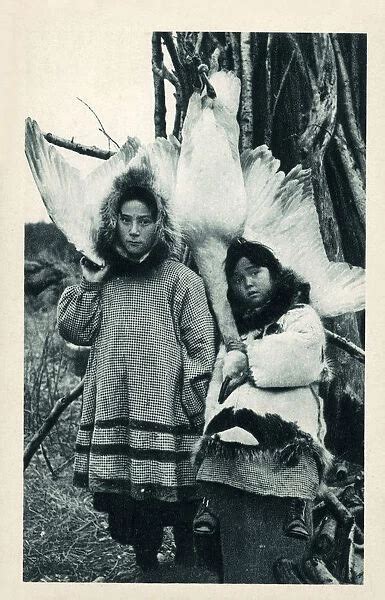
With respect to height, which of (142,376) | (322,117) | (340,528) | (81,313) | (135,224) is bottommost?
(340,528)

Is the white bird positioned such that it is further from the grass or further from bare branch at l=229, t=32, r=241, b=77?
the grass

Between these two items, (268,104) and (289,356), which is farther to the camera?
(268,104)

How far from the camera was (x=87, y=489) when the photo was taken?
3.01m

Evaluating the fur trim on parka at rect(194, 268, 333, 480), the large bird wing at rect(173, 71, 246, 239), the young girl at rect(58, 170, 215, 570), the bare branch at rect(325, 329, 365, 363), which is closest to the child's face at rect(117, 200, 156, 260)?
the young girl at rect(58, 170, 215, 570)

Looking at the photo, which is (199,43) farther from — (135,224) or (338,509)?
(338,509)

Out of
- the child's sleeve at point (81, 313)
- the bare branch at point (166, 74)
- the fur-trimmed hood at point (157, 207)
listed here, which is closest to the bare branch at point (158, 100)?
the bare branch at point (166, 74)

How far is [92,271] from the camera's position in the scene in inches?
119

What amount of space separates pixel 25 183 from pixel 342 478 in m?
1.58

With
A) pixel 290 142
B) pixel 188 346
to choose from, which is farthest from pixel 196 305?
pixel 290 142

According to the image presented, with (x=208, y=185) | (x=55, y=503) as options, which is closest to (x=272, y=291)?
(x=208, y=185)

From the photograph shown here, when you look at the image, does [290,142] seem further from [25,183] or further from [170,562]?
[170,562]

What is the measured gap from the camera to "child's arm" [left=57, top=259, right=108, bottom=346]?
3012 mm

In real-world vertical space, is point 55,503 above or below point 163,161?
below

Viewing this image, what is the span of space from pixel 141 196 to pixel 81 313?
1.57 ft
